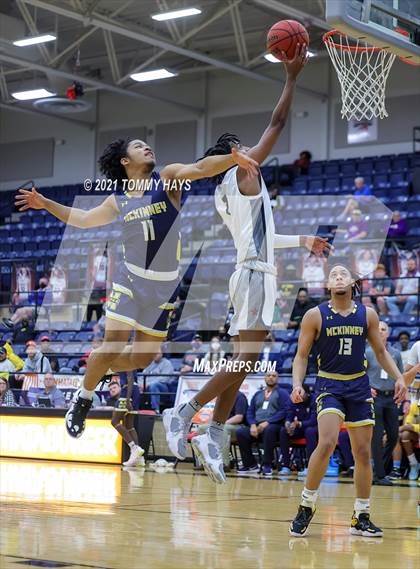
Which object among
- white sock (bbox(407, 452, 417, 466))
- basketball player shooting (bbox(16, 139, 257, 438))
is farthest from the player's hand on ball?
white sock (bbox(407, 452, 417, 466))

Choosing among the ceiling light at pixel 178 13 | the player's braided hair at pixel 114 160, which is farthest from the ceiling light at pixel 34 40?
the player's braided hair at pixel 114 160

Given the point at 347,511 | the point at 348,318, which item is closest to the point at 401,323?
the point at 347,511

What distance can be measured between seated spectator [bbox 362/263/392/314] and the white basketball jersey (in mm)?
8849

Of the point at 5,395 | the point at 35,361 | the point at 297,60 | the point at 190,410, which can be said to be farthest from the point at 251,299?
the point at 5,395

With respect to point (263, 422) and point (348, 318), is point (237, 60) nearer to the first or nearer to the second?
point (263, 422)

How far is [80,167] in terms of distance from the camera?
30.2 m

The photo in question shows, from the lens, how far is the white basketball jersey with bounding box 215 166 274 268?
7062mm

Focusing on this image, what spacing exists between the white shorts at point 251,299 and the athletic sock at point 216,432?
2.20 ft

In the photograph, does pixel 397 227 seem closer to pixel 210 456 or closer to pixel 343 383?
pixel 343 383

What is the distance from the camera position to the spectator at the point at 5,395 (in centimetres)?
1609

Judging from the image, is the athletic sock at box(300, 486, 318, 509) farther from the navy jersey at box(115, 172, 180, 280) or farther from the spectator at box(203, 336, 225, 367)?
the spectator at box(203, 336, 225, 367)

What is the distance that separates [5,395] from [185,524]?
8.74 m

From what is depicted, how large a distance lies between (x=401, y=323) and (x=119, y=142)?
10408 millimetres

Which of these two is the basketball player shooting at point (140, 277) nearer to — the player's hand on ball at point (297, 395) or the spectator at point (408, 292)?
the player's hand on ball at point (297, 395)
